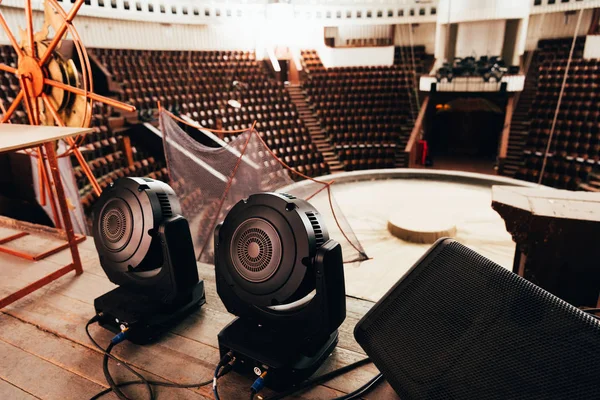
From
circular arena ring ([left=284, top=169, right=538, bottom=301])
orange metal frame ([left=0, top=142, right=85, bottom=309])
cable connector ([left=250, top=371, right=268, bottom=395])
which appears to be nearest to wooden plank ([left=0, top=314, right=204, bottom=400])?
orange metal frame ([left=0, top=142, right=85, bottom=309])

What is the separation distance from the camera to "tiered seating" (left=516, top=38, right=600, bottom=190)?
779 cm

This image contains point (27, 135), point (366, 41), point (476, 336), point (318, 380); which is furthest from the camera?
point (366, 41)

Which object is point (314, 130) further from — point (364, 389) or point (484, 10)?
point (364, 389)

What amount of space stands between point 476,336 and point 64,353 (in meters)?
1.55

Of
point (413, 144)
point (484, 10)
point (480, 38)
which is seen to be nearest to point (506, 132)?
point (413, 144)

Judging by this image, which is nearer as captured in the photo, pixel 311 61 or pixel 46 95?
pixel 46 95

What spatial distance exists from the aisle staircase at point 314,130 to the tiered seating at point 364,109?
158 millimetres

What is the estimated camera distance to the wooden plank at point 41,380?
4.51 feet

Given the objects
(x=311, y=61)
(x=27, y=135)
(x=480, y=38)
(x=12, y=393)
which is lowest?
(x=12, y=393)

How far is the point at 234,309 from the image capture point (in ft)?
4.82

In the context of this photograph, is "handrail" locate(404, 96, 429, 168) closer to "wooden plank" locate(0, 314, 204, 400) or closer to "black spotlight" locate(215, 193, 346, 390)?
"black spotlight" locate(215, 193, 346, 390)

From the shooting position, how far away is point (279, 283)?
1.28m

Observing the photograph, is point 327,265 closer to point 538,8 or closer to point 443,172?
point 443,172

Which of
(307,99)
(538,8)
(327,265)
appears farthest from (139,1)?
(327,265)
